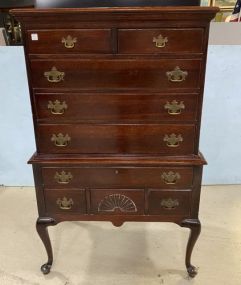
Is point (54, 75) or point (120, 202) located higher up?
point (54, 75)

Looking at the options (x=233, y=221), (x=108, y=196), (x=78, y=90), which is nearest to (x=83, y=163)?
(x=108, y=196)

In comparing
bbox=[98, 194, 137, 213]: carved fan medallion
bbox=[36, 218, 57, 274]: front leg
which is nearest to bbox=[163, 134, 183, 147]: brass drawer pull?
bbox=[98, 194, 137, 213]: carved fan medallion

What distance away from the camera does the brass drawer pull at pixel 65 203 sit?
56.6 inches

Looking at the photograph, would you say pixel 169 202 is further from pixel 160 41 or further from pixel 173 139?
pixel 160 41

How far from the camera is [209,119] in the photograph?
2207mm

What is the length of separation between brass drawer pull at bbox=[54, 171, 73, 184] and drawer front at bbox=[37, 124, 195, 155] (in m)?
0.11

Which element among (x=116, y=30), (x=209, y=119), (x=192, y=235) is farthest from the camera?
(x=209, y=119)

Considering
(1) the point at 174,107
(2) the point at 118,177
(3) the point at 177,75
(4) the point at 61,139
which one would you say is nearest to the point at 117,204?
(2) the point at 118,177

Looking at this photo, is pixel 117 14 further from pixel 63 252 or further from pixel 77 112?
pixel 63 252

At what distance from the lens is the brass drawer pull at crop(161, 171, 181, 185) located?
1366 millimetres

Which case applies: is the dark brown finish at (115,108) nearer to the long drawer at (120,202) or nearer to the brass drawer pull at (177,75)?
the brass drawer pull at (177,75)

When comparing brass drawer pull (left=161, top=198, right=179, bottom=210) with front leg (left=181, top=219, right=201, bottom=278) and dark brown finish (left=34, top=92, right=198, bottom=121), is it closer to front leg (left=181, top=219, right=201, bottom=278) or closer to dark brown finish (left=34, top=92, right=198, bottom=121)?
front leg (left=181, top=219, right=201, bottom=278)

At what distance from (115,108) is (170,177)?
404 millimetres

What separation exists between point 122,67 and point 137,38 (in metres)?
0.13
